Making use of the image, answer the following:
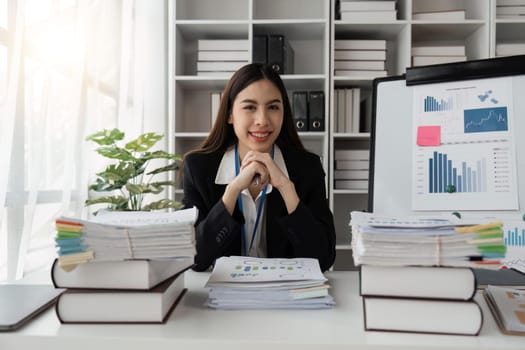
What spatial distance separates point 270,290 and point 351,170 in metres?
1.89

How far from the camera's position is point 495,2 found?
Answer: 248 centimetres

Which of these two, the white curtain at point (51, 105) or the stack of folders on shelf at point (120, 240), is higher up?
the white curtain at point (51, 105)

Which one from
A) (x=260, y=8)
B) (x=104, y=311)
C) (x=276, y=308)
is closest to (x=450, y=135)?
(x=276, y=308)

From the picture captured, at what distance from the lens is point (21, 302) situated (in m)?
0.80

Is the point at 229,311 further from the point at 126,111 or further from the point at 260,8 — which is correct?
the point at 260,8

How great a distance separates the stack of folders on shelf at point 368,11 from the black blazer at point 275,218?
1255 mm

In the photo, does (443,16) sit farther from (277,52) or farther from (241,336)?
(241,336)

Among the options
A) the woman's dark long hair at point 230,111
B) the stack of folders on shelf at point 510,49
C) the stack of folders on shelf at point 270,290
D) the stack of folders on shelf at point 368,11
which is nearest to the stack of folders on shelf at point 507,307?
the stack of folders on shelf at point 270,290

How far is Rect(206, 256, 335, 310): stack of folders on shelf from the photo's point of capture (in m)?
0.79

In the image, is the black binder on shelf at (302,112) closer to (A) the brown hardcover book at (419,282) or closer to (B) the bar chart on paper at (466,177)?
(B) the bar chart on paper at (466,177)

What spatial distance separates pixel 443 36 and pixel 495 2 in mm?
356

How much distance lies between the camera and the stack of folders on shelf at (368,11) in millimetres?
Result: 2508

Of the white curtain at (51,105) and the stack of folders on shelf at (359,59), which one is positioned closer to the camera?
the white curtain at (51,105)

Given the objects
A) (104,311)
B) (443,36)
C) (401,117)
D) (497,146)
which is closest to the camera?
(104,311)
